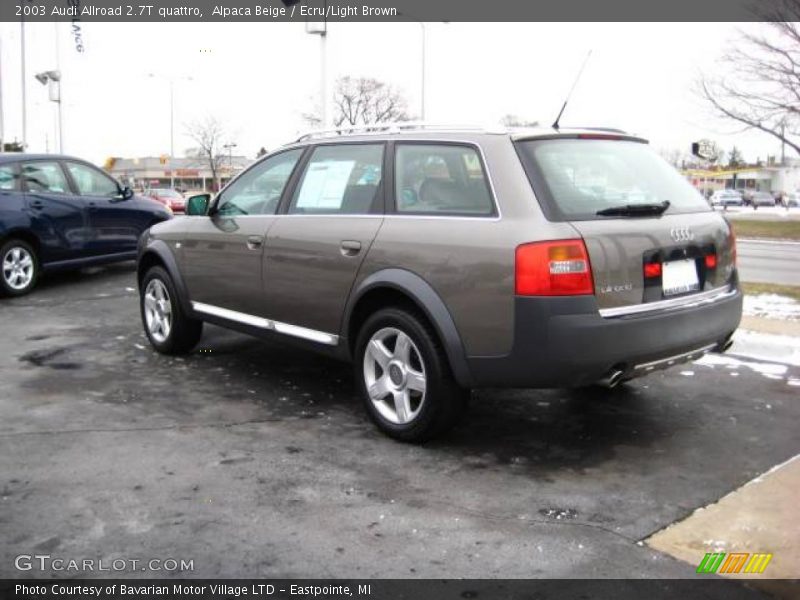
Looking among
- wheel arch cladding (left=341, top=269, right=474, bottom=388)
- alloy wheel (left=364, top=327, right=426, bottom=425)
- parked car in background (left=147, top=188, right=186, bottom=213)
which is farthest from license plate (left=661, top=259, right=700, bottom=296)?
parked car in background (left=147, top=188, right=186, bottom=213)

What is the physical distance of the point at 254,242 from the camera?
5.32 m

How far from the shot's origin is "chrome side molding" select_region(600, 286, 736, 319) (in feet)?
12.6

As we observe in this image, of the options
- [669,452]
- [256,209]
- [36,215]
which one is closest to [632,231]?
[669,452]

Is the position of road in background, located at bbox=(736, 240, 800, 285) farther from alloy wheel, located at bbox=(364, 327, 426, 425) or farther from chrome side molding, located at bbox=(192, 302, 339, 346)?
alloy wheel, located at bbox=(364, 327, 426, 425)

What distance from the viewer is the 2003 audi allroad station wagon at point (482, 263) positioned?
378 cm

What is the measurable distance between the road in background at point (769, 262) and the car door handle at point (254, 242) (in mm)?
9249

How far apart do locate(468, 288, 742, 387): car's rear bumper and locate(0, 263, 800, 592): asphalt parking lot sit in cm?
52

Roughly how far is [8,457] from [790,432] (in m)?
4.34

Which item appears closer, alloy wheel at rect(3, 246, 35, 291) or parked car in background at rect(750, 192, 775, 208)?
alloy wheel at rect(3, 246, 35, 291)

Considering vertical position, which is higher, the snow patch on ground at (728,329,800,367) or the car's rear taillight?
the car's rear taillight

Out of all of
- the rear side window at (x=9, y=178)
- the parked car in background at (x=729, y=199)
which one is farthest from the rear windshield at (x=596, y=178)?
the parked car in background at (x=729, y=199)

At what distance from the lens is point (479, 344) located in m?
3.93

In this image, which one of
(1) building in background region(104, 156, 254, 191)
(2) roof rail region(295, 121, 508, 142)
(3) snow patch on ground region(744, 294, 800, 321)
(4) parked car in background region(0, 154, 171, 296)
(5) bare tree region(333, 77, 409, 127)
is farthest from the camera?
(1) building in background region(104, 156, 254, 191)

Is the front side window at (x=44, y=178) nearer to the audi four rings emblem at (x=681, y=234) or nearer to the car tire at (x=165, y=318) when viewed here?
the car tire at (x=165, y=318)
